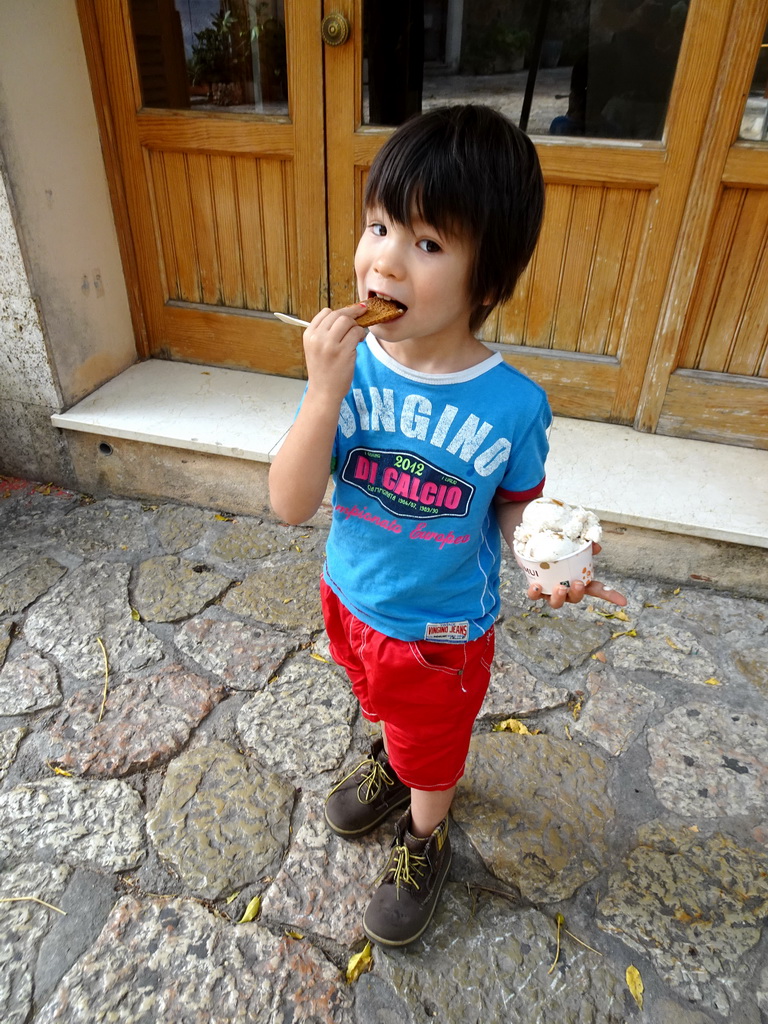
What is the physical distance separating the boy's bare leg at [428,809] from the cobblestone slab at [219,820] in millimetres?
353

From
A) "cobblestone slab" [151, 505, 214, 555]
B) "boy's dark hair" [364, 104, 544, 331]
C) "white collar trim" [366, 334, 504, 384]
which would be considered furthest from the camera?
"cobblestone slab" [151, 505, 214, 555]

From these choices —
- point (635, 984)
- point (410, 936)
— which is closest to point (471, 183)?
point (410, 936)

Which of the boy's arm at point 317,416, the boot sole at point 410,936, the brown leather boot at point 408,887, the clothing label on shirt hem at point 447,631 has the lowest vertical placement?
the boot sole at point 410,936

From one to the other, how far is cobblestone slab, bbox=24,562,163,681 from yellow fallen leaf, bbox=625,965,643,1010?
5.06 ft

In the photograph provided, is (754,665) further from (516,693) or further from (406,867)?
(406,867)

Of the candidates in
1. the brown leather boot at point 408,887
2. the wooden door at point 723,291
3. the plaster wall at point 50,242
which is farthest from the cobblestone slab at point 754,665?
the plaster wall at point 50,242

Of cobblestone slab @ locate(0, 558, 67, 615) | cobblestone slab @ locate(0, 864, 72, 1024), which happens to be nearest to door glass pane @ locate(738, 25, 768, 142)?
cobblestone slab @ locate(0, 558, 67, 615)

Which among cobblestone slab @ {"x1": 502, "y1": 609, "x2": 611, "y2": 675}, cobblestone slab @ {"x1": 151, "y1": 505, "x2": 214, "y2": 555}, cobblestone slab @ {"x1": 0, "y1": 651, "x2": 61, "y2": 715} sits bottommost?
cobblestone slab @ {"x1": 151, "y1": 505, "x2": 214, "y2": 555}

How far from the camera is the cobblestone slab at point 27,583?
244 cm

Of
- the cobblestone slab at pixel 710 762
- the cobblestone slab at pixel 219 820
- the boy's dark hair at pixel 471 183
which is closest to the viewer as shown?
the boy's dark hair at pixel 471 183

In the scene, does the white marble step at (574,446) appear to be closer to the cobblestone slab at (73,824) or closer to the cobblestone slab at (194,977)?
the cobblestone slab at (73,824)

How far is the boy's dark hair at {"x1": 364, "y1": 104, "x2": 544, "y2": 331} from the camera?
1061 millimetres

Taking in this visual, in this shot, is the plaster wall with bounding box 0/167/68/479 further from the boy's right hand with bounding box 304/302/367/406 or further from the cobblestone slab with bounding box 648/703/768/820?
Result: the cobblestone slab with bounding box 648/703/768/820

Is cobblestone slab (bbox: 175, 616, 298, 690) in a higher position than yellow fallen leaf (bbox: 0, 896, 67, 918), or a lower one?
lower
